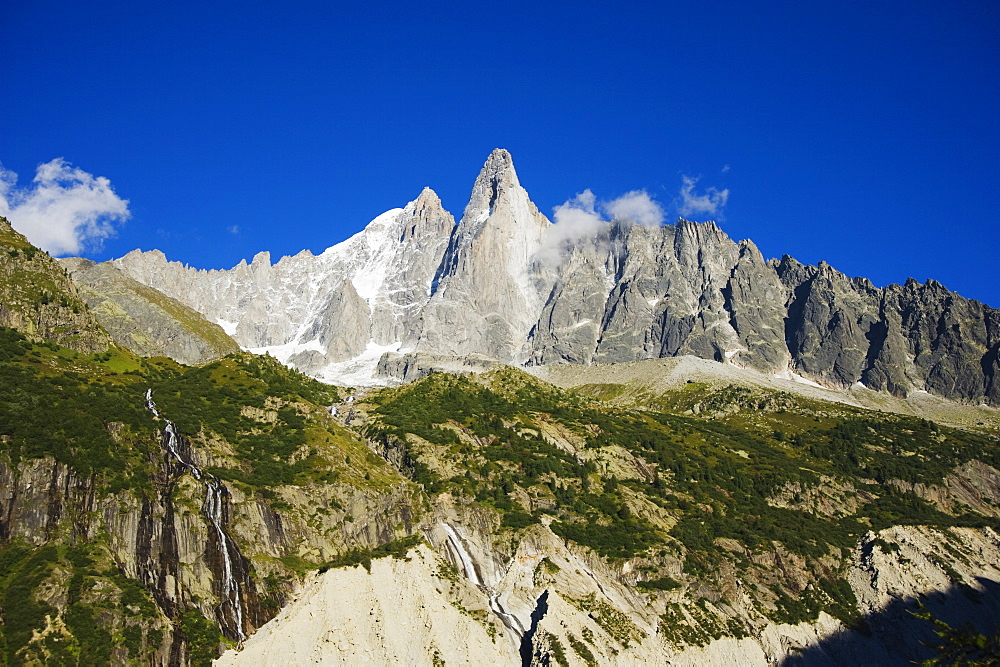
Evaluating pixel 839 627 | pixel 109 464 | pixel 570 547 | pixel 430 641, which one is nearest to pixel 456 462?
pixel 570 547

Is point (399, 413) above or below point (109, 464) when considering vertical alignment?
above

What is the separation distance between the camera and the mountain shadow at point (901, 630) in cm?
12538

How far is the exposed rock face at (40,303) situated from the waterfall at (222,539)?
38.6 meters

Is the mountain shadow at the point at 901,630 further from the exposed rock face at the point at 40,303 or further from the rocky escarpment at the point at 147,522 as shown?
the exposed rock face at the point at 40,303

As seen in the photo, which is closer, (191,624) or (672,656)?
(191,624)

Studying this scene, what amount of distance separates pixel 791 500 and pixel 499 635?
97.8 meters

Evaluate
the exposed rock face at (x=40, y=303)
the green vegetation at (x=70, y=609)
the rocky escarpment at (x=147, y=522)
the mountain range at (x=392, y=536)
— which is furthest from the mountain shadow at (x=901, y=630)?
the exposed rock face at (x=40, y=303)

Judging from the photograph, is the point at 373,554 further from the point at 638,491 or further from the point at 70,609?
the point at 638,491

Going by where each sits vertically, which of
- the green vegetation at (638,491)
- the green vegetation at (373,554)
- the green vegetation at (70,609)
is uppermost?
the green vegetation at (638,491)

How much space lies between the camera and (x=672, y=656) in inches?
4429

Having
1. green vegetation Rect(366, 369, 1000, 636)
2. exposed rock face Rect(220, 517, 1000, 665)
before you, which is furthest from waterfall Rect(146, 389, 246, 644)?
green vegetation Rect(366, 369, 1000, 636)

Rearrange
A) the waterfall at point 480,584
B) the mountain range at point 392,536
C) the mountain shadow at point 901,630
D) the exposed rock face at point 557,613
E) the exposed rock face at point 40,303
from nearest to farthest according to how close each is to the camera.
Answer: the mountain range at point 392,536, the exposed rock face at point 557,613, the waterfall at point 480,584, the mountain shadow at point 901,630, the exposed rock face at point 40,303

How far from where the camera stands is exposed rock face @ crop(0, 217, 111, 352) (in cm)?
15125

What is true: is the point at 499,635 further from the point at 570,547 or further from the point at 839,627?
the point at 839,627
